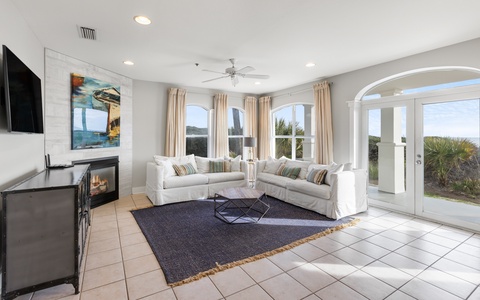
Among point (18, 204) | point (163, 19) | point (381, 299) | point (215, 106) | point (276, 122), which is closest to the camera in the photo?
point (18, 204)

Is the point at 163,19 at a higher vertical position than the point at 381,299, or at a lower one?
higher

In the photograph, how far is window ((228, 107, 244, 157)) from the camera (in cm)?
701

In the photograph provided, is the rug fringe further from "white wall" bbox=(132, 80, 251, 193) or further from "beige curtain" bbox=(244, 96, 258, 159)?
"beige curtain" bbox=(244, 96, 258, 159)

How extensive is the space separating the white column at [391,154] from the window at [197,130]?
427 cm

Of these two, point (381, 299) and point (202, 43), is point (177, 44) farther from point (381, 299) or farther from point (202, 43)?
point (381, 299)

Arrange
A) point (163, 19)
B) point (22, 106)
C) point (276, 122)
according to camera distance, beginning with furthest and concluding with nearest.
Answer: point (276, 122), point (163, 19), point (22, 106)

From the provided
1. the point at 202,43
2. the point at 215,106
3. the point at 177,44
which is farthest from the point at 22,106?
the point at 215,106

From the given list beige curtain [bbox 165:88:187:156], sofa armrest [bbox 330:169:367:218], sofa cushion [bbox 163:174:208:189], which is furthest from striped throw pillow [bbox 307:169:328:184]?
beige curtain [bbox 165:88:187:156]

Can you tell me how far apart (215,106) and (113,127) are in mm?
2652

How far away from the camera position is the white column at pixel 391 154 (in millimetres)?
4246

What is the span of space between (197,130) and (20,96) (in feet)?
14.1

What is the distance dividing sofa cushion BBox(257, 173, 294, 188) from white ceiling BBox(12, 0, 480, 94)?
2281mm

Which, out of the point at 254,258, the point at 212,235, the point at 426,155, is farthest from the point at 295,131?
the point at 254,258

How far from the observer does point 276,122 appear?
23.4ft
